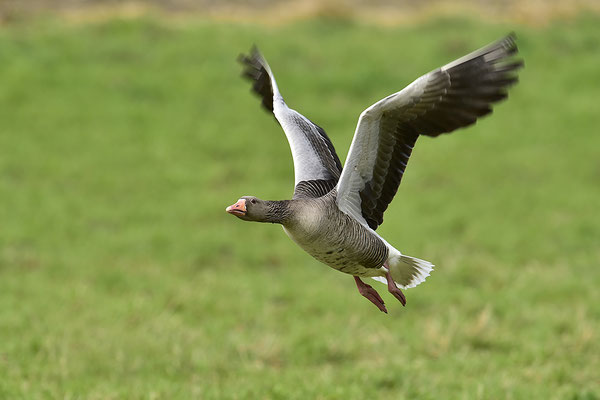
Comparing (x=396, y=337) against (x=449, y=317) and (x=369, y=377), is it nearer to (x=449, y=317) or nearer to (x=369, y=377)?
(x=449, y=317)

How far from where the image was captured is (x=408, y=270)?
5.16m

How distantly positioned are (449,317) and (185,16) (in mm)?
13066

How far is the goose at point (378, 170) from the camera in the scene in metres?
4.29

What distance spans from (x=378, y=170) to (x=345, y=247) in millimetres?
521

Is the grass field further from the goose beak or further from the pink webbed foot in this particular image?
the goose beak

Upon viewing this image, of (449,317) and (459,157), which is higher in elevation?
(459,157)

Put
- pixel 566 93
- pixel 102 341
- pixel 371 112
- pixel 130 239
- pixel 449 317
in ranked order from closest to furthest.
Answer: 1. pixel 371 112
2. pixel 102 341
3. pixel 449 317
4. pixel 130 239
5. pixel 566 93

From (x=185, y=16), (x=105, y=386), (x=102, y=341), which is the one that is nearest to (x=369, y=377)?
(x=105, y=386)

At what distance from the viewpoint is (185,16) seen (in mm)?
19781

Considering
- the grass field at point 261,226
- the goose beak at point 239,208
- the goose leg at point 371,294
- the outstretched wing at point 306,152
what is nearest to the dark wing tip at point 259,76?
the outstretched wing at point 306,152

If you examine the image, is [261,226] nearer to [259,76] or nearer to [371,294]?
[259,76]

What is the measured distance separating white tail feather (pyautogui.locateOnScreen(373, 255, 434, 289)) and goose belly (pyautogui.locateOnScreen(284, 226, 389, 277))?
13.7 inches

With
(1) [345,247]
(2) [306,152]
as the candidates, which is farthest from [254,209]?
(2) [306,152]

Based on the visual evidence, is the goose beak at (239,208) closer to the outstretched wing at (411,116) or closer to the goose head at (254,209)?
the goose head at (254,209)
